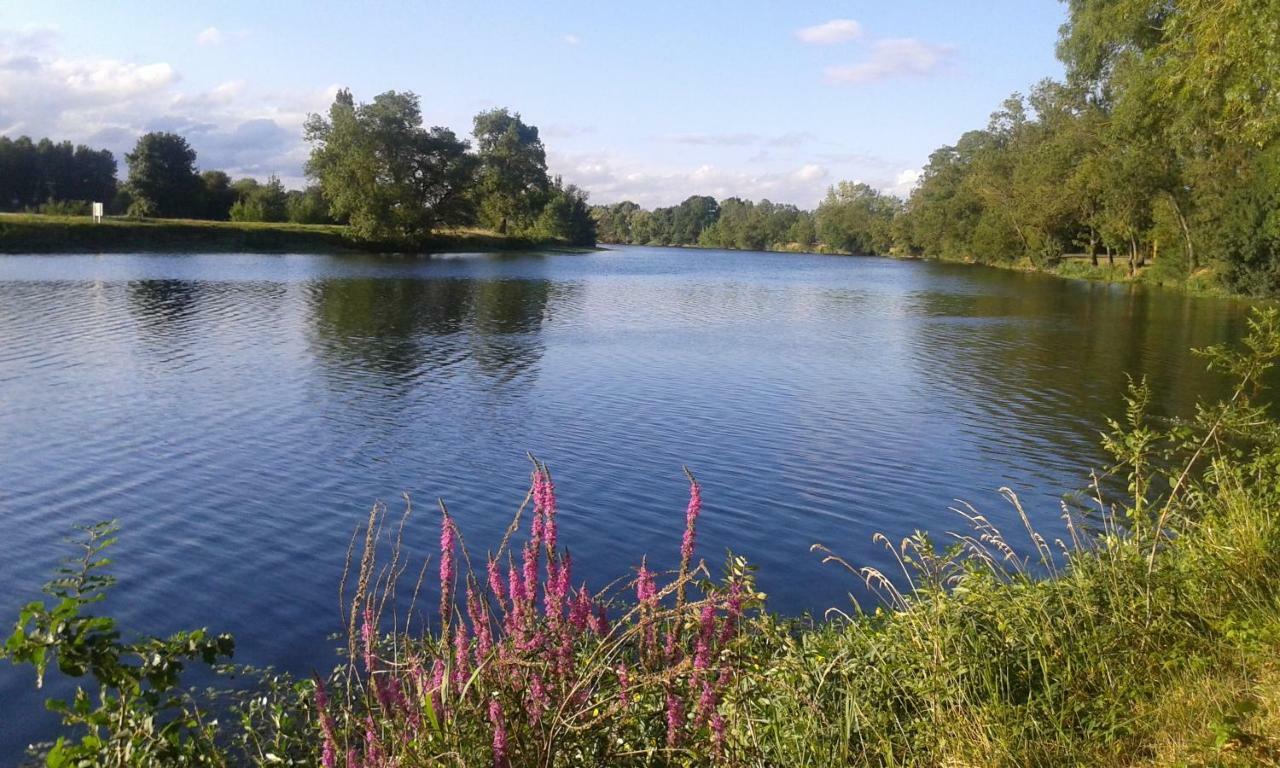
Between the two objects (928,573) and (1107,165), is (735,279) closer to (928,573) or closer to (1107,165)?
(1107,165)

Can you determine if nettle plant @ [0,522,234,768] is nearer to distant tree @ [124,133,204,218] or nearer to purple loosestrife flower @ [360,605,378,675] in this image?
purple loosestrife flower @ [360,605,378,675]

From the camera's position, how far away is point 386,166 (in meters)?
76.5

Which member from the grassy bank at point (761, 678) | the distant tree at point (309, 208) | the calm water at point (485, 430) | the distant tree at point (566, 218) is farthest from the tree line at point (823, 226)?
the grassy bank at point (761, 678)

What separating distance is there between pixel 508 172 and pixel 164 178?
3323 cm

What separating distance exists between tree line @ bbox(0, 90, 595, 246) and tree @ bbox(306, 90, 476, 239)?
9cm

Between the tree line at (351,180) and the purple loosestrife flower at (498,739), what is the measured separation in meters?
73.4

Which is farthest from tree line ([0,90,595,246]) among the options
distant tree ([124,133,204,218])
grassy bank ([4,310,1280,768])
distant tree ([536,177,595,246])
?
grassy bank ([4,310,1280,768])

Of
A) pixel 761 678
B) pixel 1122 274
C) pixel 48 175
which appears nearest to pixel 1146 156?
pixel 1122 274

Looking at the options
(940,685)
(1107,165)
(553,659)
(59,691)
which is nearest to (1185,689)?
(940,685)

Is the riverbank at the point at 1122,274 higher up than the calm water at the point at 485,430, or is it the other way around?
the riverbank at the point at 1122,274

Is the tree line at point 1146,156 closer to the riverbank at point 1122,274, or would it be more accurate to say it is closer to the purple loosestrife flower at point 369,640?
the riverbank at point 1122,274

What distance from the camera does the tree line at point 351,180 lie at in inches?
2931

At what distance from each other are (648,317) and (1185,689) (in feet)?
105

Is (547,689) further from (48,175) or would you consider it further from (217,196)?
(48,175)
